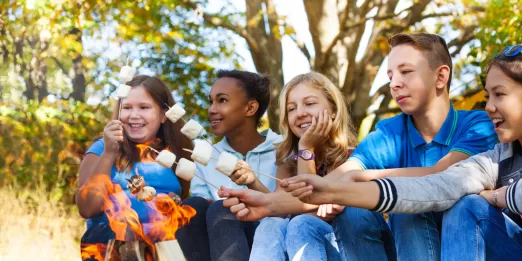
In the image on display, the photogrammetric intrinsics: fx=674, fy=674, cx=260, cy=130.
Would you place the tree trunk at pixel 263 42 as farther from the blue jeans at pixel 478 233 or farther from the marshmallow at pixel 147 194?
the blue jeans at pixel 478 233

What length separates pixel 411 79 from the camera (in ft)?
9.93

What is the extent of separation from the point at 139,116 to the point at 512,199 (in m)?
2.16

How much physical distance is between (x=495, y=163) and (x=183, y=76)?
5.83m

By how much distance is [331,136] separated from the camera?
3381mm

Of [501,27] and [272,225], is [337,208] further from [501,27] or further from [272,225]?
[501,27]

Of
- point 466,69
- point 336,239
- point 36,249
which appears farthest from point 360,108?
point 336,239

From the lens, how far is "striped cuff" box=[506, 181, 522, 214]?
2.31m

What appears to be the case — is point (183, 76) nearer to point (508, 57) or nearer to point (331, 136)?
point (331, 136)

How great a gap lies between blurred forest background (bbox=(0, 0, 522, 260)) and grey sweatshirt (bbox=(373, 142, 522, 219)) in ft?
12.7

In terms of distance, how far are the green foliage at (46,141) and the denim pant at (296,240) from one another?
470cm

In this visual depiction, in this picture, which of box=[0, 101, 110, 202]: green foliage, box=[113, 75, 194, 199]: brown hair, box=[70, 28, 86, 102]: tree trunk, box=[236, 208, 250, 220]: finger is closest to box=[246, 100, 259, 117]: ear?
box=[113, 75, 194, 199]: brown hair

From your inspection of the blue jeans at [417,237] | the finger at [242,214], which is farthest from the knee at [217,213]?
the blue jeans at [417,237]

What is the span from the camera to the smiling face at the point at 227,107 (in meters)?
3.86

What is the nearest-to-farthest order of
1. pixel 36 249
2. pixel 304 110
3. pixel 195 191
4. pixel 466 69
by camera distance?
pixel 304 110 → pixel 195 191 → pixel 36 249 → pixel 466 69
